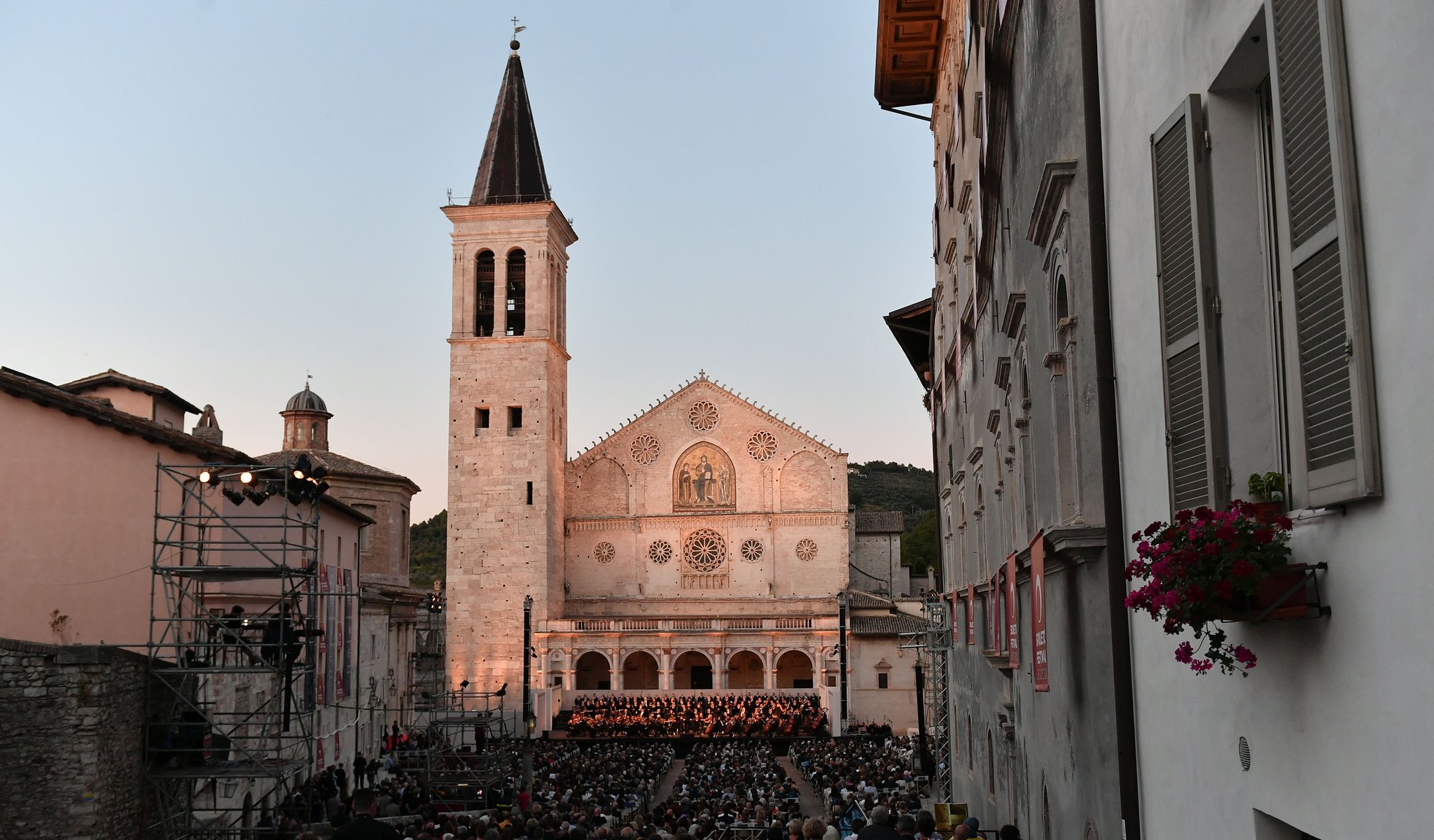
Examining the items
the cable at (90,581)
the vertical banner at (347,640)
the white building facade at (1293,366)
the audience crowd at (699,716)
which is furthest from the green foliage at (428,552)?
the white building facade at (1293,366)

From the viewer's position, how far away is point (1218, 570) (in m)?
3.97

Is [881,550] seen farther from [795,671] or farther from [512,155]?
[512,155]

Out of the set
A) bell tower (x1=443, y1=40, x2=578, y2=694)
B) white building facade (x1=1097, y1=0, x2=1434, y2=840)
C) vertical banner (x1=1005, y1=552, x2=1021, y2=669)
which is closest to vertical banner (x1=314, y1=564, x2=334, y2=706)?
vertical banner (x1=1005, y1=552, x2=1021, y2=669)

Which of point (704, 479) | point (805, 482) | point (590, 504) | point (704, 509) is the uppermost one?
point (704, 479)

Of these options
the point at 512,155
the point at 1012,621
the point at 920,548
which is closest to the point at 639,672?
the point at 512,155

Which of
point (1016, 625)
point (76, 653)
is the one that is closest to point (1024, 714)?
point (1016, 625)

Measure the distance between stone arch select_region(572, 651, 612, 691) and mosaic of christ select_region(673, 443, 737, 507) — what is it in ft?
24.6

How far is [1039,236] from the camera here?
337 inches

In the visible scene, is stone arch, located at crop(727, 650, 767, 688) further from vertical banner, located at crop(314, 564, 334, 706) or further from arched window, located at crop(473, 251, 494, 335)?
A: vertical banner, located at crop(314, 564, 334, 706)

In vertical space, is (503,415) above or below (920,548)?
above

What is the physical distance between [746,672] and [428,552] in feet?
147

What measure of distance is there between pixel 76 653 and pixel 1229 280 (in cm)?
1298

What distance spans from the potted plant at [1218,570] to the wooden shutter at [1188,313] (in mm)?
791

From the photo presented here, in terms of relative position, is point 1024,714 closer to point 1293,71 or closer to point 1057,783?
point 1057,783
